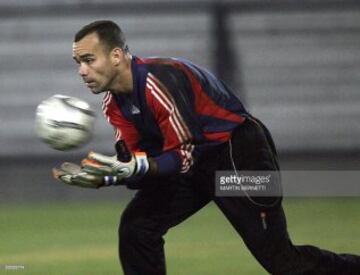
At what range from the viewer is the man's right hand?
5832 millimetres

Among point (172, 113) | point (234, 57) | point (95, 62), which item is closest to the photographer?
point (172, 113)

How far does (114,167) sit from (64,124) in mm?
556

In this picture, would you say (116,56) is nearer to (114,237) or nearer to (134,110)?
(134,110)

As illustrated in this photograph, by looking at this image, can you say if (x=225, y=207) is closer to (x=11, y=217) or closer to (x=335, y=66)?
(x=11, y=217)

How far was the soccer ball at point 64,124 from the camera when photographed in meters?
6.20

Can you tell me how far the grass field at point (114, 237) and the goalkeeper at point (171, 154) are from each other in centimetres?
126

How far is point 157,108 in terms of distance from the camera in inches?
233

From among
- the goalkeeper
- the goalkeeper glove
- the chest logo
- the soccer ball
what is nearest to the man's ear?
the goalkeeper

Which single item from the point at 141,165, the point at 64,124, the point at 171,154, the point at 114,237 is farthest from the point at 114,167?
the point at 114,237

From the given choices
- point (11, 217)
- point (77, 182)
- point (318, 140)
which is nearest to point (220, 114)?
point (77, 182)

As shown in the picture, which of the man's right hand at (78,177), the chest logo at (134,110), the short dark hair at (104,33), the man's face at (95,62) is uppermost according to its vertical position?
the short dark hair at (104,33)

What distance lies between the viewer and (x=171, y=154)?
592 cm

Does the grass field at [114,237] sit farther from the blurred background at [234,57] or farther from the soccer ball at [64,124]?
the soccer ball at [64,124]

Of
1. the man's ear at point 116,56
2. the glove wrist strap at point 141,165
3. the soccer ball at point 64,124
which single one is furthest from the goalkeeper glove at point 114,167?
the man's ear at point 116,56
